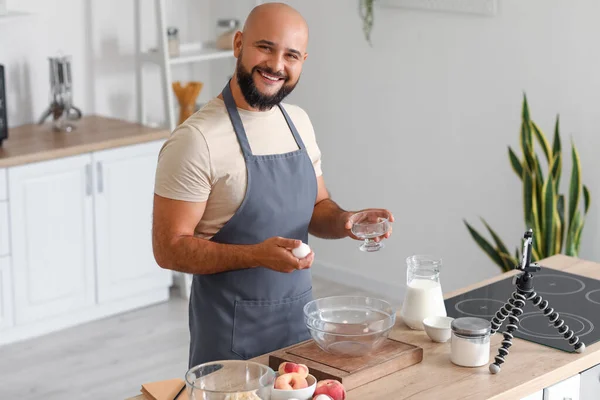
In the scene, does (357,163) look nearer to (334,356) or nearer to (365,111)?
(365,111)

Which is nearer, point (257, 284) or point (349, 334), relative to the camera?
point (349, 334)

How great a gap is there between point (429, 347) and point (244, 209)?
0.58 meters

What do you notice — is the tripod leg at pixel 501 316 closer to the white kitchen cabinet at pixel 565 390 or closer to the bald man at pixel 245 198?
the white kitchen cabinet at pixel 565 390

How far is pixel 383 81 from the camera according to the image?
199 inches

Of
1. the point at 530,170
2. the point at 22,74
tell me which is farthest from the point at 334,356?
the point at 22,74

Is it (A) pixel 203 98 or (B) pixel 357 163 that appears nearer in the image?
(B) pixel 357 163

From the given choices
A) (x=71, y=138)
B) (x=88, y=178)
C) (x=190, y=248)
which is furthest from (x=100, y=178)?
(x=190, y=248)

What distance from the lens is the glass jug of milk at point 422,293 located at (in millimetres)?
2516

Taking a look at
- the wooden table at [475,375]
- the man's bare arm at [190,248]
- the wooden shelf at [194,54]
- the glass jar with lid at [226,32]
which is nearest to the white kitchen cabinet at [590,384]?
the wooden table at [475,375]

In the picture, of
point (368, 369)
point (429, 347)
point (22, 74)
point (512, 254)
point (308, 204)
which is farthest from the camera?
point (22, 74)

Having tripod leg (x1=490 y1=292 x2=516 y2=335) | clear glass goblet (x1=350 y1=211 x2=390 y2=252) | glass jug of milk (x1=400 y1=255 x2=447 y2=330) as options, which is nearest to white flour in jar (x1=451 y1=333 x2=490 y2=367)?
tripod leg (x1=490 y1=292 x2=516 y2=335)

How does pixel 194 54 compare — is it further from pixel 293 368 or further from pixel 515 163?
pixel 293 368

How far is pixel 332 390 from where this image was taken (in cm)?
205

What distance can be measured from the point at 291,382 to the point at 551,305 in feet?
3.21
